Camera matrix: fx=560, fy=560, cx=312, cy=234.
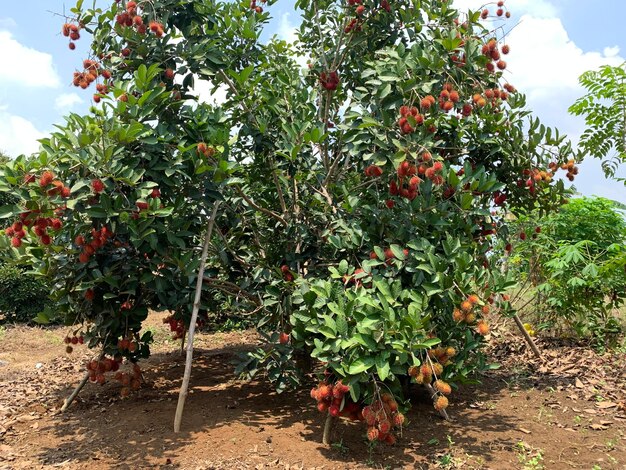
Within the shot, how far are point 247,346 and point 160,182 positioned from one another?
3.64m

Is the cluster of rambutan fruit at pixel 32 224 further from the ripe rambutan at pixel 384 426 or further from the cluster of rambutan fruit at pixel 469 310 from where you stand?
the cluster of rambutan fruit at pixel 469 310

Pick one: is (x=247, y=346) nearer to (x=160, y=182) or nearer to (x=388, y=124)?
(x=160, y=182)

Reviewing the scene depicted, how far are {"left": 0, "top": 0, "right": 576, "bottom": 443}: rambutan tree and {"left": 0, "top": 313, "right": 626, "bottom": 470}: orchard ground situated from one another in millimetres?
336

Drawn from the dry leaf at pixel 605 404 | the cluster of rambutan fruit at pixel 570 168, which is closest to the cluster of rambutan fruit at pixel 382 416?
the dry leaf at pixel 605 404

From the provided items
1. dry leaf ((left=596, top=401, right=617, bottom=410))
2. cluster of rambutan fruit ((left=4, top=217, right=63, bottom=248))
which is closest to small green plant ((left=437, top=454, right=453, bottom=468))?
dry leaf ((left=596, top=401, right=617, bottom=410))

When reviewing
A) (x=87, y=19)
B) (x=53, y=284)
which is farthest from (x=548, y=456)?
(x=87, y=19)

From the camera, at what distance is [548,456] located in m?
3.71

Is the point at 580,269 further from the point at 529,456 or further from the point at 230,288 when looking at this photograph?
the point at 230,288

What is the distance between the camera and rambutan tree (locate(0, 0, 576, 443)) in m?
3.49

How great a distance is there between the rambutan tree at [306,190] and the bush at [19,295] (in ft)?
15.7

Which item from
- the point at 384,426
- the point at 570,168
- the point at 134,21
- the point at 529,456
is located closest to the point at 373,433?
the point at 384,426

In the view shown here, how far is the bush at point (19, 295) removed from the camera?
869 cm

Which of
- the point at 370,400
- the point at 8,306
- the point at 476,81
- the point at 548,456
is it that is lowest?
the point at 548,456

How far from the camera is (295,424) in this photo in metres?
4.16
